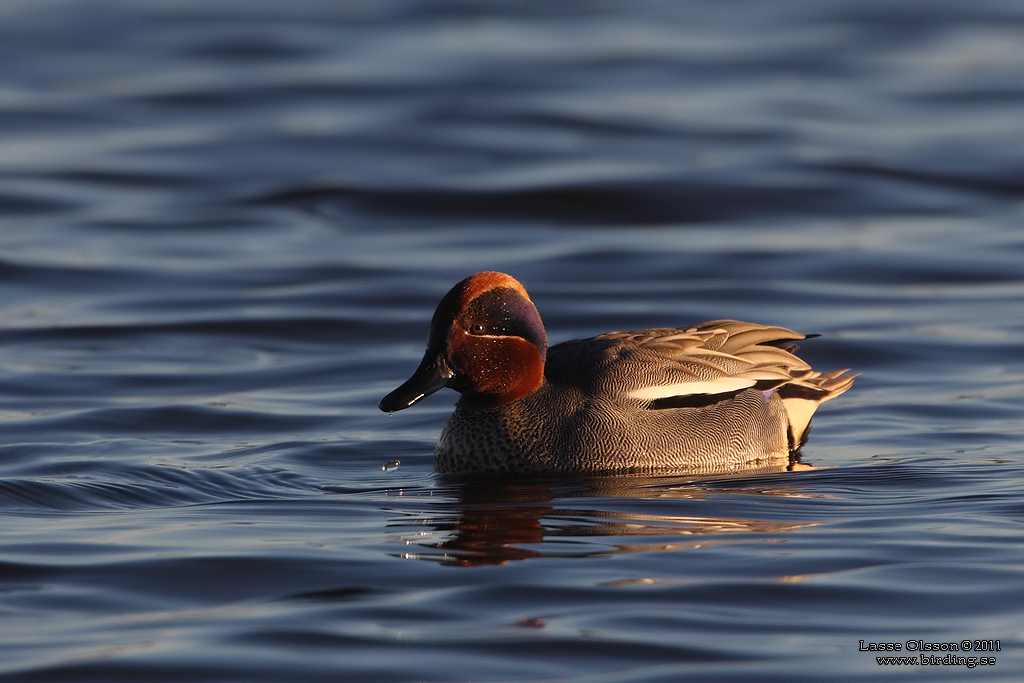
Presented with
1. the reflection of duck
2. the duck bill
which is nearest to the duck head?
the duck bill

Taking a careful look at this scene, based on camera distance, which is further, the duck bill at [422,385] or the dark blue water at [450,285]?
the duck bill at [422,385]

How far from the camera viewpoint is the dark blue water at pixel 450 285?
5.32 meters

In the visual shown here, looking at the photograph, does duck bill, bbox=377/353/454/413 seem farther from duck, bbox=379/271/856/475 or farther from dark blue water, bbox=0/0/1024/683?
dark blue water, bbox=0/0/1024/683

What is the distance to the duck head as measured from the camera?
750cm

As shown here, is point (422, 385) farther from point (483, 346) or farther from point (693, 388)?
point (693, 388)

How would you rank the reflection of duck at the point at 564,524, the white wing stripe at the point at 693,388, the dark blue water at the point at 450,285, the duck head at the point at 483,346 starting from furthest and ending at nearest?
1. the white wing stripe at the point at 693,388
2. the duck head at the point at 483,346
3. the reflection of duck at the point at 564,524
4. the dark blue water at the point at 450,285

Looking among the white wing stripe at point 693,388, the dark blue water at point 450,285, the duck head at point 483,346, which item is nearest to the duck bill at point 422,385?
the duck head at point 483,346

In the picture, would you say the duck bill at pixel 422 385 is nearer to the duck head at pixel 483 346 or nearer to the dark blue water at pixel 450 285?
the duck head at pixel 483 346

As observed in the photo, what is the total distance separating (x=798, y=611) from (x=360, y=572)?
4.87 ft

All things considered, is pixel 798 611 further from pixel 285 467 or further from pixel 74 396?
pixel 74 396

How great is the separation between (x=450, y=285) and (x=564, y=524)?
5939 mm

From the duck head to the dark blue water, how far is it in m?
0.49

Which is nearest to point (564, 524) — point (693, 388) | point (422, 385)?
point (422, 385)

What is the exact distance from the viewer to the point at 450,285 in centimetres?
1230
